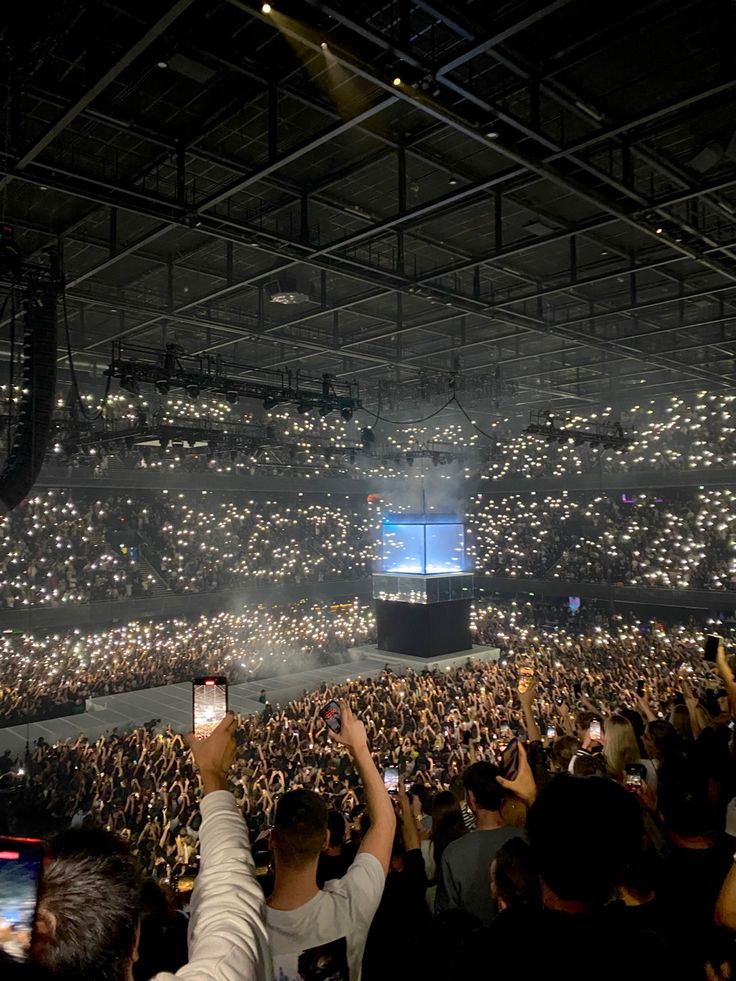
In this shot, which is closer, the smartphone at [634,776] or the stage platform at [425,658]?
the smartphone at [634,776]

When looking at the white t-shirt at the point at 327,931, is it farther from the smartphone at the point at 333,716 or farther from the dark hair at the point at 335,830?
the dark hair at the point at 335,830

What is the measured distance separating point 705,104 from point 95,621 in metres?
21.0

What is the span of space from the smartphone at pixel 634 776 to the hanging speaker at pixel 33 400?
20.1 ft

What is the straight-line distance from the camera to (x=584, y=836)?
1.58 m

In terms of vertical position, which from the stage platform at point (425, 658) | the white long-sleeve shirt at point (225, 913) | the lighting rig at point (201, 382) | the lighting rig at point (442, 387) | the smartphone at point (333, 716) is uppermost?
the lighting rig at point (442, 387)

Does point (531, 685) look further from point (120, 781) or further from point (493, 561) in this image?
point (493, 561)

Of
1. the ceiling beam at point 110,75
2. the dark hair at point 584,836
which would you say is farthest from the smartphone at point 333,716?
the ceiling beam at point 110,75

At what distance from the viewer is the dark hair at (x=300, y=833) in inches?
82.1

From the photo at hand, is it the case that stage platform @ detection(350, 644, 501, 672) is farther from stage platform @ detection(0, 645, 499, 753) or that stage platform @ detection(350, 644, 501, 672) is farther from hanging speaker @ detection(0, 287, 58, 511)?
hanging speaker @ detection(0, 287, 58, 511)

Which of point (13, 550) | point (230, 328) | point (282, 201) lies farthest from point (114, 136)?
point (13, 550)

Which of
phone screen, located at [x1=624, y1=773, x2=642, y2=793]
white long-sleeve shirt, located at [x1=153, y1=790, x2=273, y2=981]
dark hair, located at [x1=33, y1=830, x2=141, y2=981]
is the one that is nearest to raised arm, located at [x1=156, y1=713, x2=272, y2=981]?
white long-sleeve shirt, located at [x1=153, y1=790, x2=273, y2=981]

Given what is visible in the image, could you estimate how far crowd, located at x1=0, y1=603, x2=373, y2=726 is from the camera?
16.2 m

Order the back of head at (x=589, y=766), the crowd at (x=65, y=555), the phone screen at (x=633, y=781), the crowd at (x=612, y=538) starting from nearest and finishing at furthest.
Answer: the phone screen at (x=633, y=781)
the back of head at (x=589, y=766)
the crowd at (x=65, y=555)
the crowd at (x=612, y=538)

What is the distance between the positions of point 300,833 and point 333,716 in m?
0.45
